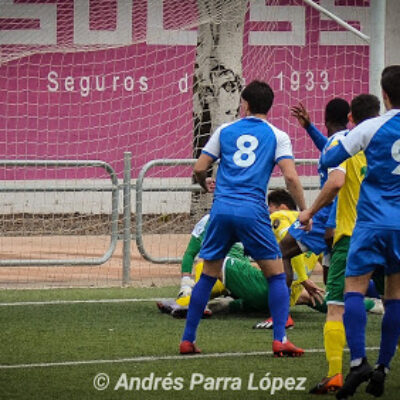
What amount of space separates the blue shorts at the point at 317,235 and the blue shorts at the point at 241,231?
2.26 feet

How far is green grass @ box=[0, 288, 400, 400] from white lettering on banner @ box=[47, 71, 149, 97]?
7666 millimetres

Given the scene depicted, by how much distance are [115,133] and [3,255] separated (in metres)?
4.90

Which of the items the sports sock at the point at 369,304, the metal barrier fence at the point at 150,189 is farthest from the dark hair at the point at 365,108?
the metal barrier fence at the point at 150,189

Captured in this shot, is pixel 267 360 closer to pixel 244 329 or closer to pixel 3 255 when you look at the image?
pixel 244 329

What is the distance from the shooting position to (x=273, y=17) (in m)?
19.8

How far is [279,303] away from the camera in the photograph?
29.1 feet

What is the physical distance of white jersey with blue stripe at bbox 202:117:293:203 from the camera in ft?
28.9

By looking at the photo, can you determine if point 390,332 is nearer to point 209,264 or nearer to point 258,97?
point 209,264

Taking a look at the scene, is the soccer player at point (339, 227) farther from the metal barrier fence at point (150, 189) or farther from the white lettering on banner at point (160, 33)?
the white lettering on banner at point (160, 33)

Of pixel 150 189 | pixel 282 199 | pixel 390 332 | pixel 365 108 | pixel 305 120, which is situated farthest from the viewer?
pixel 150 189

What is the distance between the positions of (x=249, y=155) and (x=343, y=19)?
12079 mm

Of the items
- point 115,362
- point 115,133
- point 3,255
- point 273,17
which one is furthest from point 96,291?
point 273,17

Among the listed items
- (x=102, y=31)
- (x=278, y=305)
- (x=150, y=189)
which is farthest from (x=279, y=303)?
(x=102, y=31)

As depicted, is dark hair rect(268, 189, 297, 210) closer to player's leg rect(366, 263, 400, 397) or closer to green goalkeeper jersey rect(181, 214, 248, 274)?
green goalkeeper jersey rect(181, 214, 248, 274)
